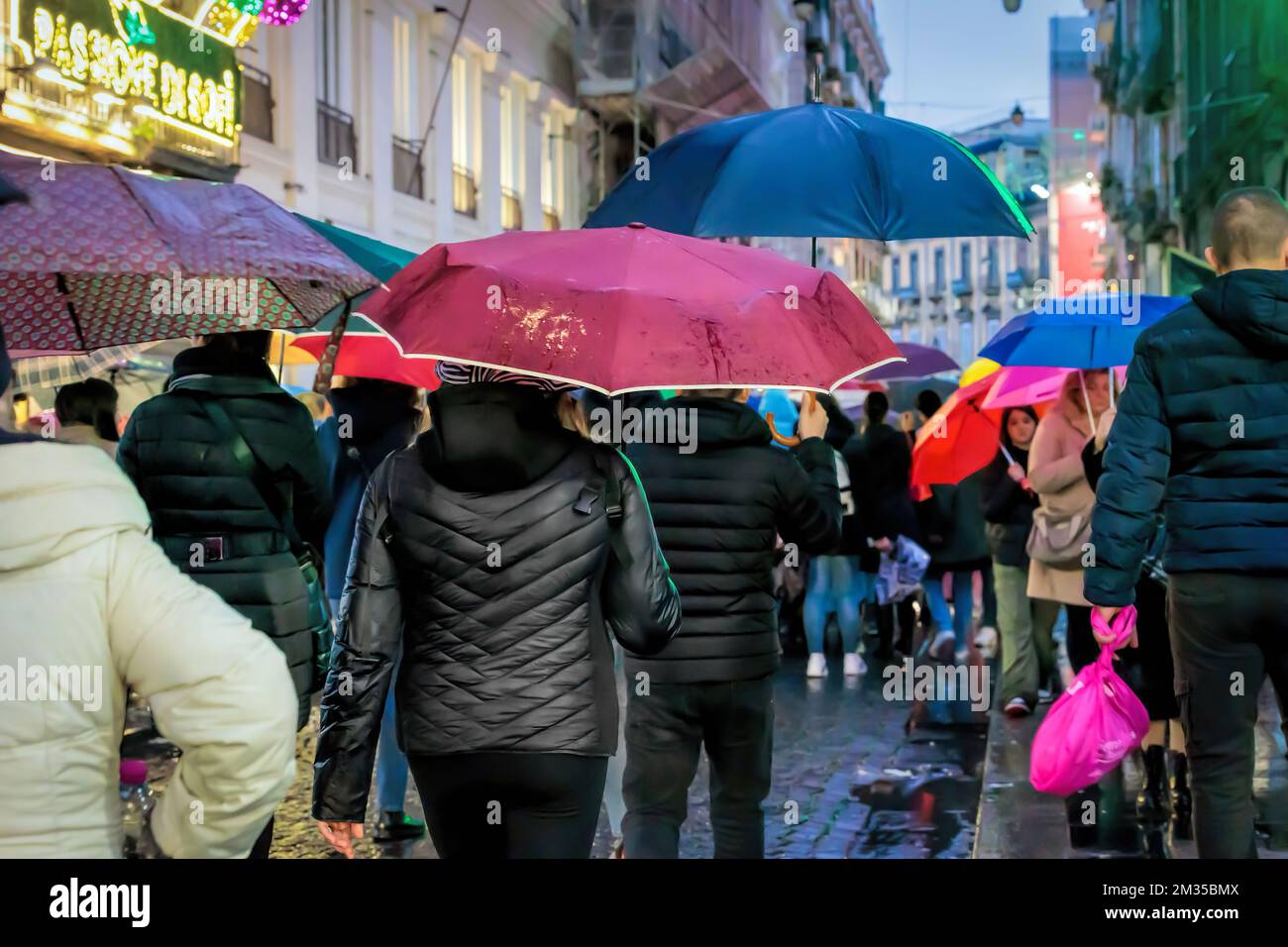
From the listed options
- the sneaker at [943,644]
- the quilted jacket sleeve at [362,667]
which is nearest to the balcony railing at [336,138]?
the sneaker at [943,644]

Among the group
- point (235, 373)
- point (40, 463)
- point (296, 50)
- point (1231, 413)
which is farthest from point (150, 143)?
point (40, 463)

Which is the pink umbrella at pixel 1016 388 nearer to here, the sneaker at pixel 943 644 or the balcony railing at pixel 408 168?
the sneaker at pixel 943 644

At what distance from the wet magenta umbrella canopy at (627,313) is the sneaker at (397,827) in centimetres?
281

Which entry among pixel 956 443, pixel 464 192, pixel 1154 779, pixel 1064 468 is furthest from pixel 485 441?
pixel 464 192

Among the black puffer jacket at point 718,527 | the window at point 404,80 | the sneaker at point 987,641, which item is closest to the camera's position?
the black puffer jacket at point 718,527

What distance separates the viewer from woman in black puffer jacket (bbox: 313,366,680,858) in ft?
12.8

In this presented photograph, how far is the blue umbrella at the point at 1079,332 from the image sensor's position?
7.37 metres

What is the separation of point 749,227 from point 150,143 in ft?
34.8

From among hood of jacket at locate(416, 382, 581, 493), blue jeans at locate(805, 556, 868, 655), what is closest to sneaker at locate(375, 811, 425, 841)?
hood of jacket at locate(416, 382, 581, 493)

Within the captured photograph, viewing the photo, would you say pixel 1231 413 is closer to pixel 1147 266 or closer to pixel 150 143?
pixel 150 143

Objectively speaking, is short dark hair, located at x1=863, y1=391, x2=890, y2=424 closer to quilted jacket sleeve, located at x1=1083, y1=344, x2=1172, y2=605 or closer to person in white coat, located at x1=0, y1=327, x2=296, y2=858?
quilted jacket sleeve, located at x1=1083, y1=344, x2=1172, y2=605

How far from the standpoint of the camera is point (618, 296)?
4559 millimetres

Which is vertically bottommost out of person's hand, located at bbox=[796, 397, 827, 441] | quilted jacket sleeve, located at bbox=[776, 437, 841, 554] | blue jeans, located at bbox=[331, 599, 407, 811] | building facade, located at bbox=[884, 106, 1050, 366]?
blue jeans, located at bbox=[331, 599, 407, 811]

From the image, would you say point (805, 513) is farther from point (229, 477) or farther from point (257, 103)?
point (257, 103)
